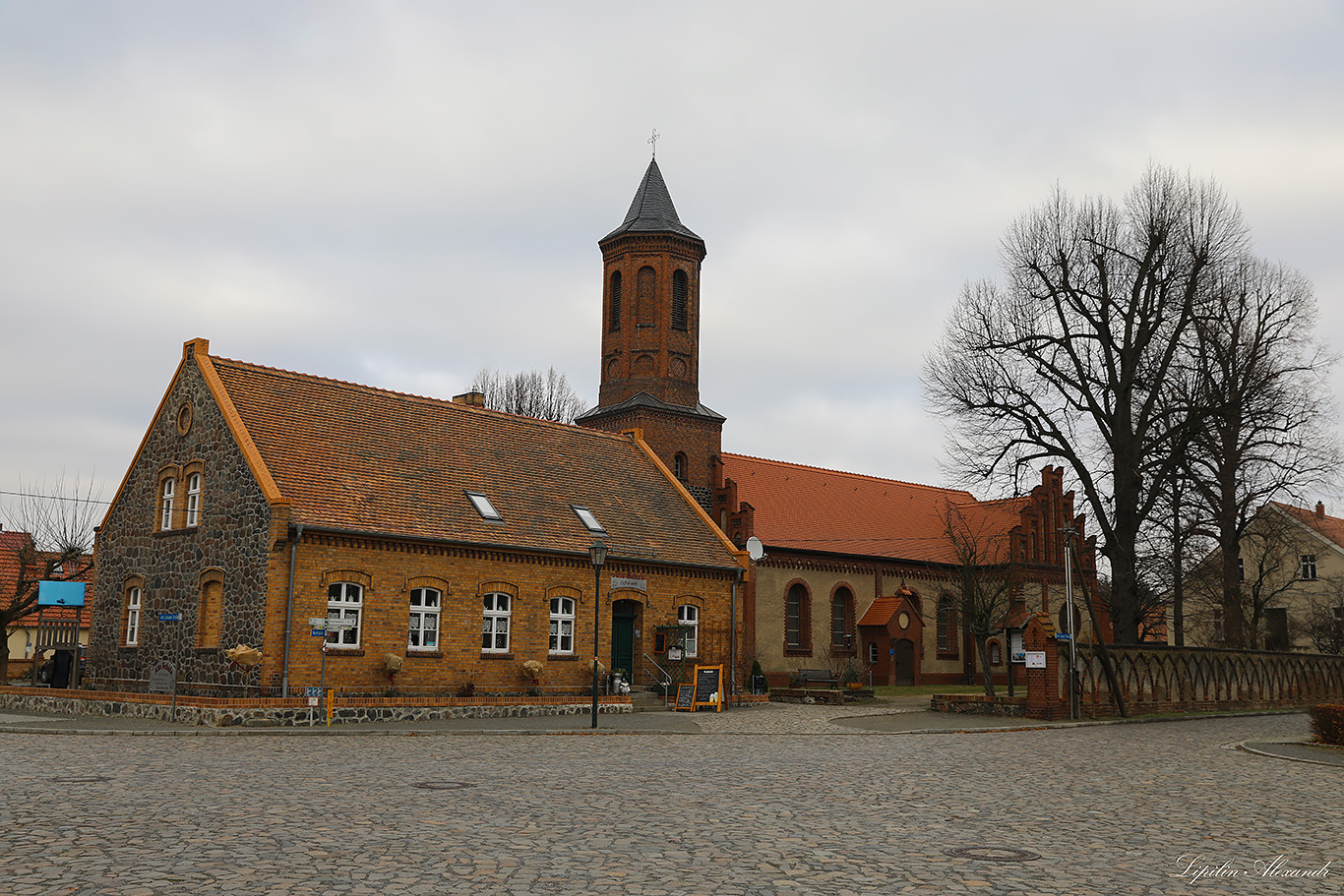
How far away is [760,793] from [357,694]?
1534 centimetres

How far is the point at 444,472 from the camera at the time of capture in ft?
98.7

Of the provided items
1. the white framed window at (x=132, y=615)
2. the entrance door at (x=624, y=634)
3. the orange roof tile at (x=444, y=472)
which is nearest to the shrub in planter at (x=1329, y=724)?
the orange roof tile at (x=444, y=472)

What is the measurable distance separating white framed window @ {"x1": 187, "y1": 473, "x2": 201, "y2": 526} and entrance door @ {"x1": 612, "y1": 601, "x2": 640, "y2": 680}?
1080 centimetres

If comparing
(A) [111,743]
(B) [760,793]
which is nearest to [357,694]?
(A) [111,743]

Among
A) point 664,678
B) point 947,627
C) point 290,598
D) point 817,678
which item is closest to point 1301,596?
point 947,627

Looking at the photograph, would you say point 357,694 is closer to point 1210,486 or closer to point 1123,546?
point 1123,546

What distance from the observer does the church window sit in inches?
1719

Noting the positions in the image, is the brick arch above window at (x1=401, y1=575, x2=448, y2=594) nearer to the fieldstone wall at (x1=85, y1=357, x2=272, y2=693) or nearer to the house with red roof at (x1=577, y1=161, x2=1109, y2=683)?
the fieldstone wall at (x1=85, y1=357, x2=272, y2=693)

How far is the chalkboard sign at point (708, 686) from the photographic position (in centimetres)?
Result: 2903

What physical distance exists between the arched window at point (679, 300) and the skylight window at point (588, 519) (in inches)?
522

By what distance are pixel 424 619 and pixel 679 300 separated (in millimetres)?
20413

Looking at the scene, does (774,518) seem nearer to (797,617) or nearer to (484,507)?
(797,617)

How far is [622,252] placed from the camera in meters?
44.2

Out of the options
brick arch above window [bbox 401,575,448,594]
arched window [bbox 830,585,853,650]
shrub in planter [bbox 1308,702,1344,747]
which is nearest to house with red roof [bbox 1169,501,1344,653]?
arched window [bbox 830,585,853,650]
